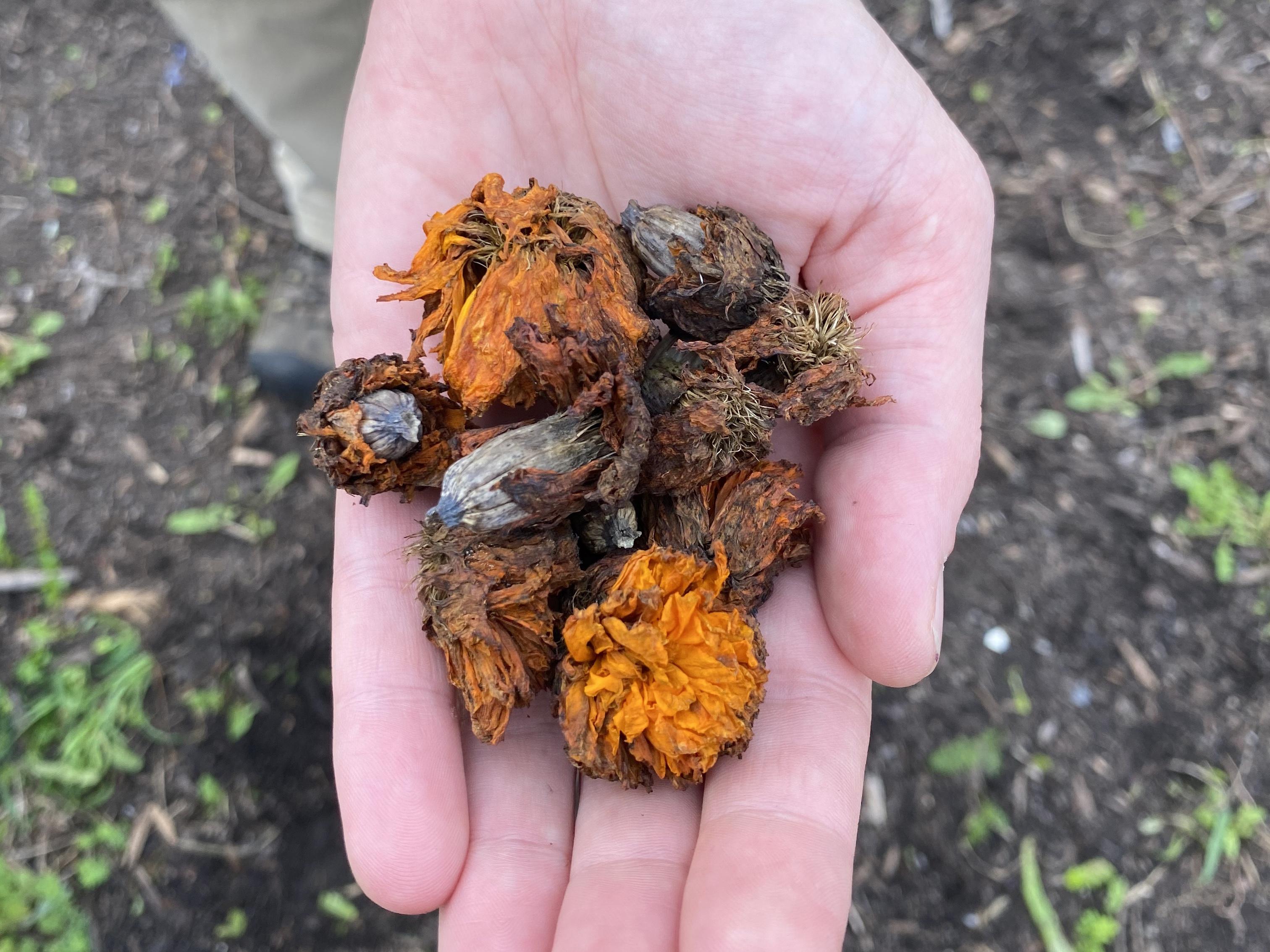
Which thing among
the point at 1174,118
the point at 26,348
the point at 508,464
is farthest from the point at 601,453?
the point at 1174,118

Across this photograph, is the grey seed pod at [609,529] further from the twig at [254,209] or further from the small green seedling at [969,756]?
the twig at [254,209]

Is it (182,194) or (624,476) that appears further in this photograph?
(182,194)

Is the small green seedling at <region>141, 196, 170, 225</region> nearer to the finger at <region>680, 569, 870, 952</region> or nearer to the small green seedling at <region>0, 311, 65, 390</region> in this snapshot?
the small green seedling at <region>0, 311, 65, 390</region>

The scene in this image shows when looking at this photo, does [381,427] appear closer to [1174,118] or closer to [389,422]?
[389,422]

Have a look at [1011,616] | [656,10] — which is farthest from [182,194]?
[1011,616]

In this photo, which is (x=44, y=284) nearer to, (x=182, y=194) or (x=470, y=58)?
(x=182, y=194)

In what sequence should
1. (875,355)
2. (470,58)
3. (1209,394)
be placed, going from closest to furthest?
1. (875,355)
2. (470,58)
3. (1209,394)
